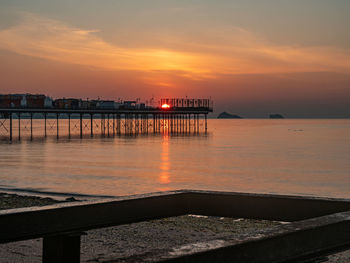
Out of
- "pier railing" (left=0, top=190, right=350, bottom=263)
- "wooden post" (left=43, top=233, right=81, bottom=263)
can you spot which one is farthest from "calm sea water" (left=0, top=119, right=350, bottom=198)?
"wooden post" (left=43, top=233, right=81, bottom=263)

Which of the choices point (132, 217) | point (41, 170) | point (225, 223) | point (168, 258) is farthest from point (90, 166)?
point (168, 258)

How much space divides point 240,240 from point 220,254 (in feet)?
0.58

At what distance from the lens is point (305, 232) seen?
2746 millimetres

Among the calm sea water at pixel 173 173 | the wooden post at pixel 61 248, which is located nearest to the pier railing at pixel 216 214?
the wooden post at pixel 61 248

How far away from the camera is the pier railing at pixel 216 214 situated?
2495mm

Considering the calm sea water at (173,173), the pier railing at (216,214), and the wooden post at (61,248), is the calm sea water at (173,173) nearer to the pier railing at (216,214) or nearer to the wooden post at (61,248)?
the pier railing at (216,214)

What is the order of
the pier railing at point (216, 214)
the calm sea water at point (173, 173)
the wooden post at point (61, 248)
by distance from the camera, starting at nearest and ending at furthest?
the pier railing at point (216, 214), the wooden post at point (61, 248), the calm sea water at point (173, 173)

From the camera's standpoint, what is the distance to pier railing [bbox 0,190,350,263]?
249 cm

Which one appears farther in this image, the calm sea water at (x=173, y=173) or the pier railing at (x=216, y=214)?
the calm sea water at (x=173, y=173)

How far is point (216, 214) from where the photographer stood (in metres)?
4.46

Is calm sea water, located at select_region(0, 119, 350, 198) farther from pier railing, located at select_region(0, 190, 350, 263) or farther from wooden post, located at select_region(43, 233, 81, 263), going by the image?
wooden post, located at select_region(43, 233, 81, 263)

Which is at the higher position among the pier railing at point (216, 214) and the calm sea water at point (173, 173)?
the pier railing at point (216, 214)

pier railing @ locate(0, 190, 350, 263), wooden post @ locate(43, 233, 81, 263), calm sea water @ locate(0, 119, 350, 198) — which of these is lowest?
calm sea water @ locate(0, 119, 350, 198)

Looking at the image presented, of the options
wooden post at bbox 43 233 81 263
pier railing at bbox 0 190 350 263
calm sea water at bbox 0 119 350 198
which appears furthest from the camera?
calm sea water at bbox 0 119 350 198
